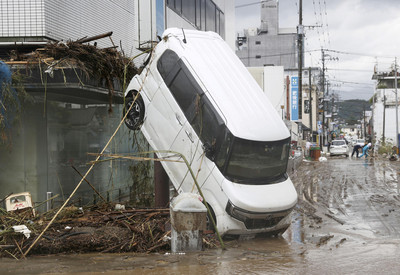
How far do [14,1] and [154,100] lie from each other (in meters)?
3.88

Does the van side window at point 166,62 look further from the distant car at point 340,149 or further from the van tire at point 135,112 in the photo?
the distant car at point 340,149

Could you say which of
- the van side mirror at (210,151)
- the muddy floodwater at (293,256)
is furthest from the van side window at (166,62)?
the muddy floodwater at (293,256)

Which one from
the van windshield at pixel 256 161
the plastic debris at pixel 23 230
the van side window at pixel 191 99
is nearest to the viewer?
the plastic debris at pixel 23 230

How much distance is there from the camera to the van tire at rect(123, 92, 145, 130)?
34.4 ft

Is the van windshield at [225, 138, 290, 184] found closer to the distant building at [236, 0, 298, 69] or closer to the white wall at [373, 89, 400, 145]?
the white wall at [373, 89, 400, 145]

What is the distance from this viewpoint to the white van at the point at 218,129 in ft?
28.9

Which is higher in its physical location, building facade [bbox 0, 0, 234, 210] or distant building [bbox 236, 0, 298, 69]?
distant building [bbox 236, 0, 298, 69]

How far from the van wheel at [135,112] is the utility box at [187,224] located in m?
2.89

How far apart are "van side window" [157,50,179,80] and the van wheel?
770 millimetres

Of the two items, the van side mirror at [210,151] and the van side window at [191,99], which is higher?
the van side window at [191,99]

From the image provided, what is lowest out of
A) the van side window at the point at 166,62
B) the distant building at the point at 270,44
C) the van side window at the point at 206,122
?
the van side window at the point at 206,122

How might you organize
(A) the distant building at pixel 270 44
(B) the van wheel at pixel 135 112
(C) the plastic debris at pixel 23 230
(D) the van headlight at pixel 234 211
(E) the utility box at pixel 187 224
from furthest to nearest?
(A) the distant building at pixel 270 44 → (B) the van wheel at pixel 135 112 → (D) the van headlight at pixel 234 211 → (C) the plastic debris at pixel 23 230 → (E) the utility box at pixel 187 224

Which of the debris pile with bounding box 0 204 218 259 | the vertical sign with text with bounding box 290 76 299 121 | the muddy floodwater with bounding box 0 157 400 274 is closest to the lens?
the muddy floodwater with bounding box 0 157 400 274

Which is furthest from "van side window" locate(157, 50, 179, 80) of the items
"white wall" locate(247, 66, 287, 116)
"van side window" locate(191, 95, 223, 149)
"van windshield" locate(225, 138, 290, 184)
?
"white wall" locate(247, 66, 287, 116)
